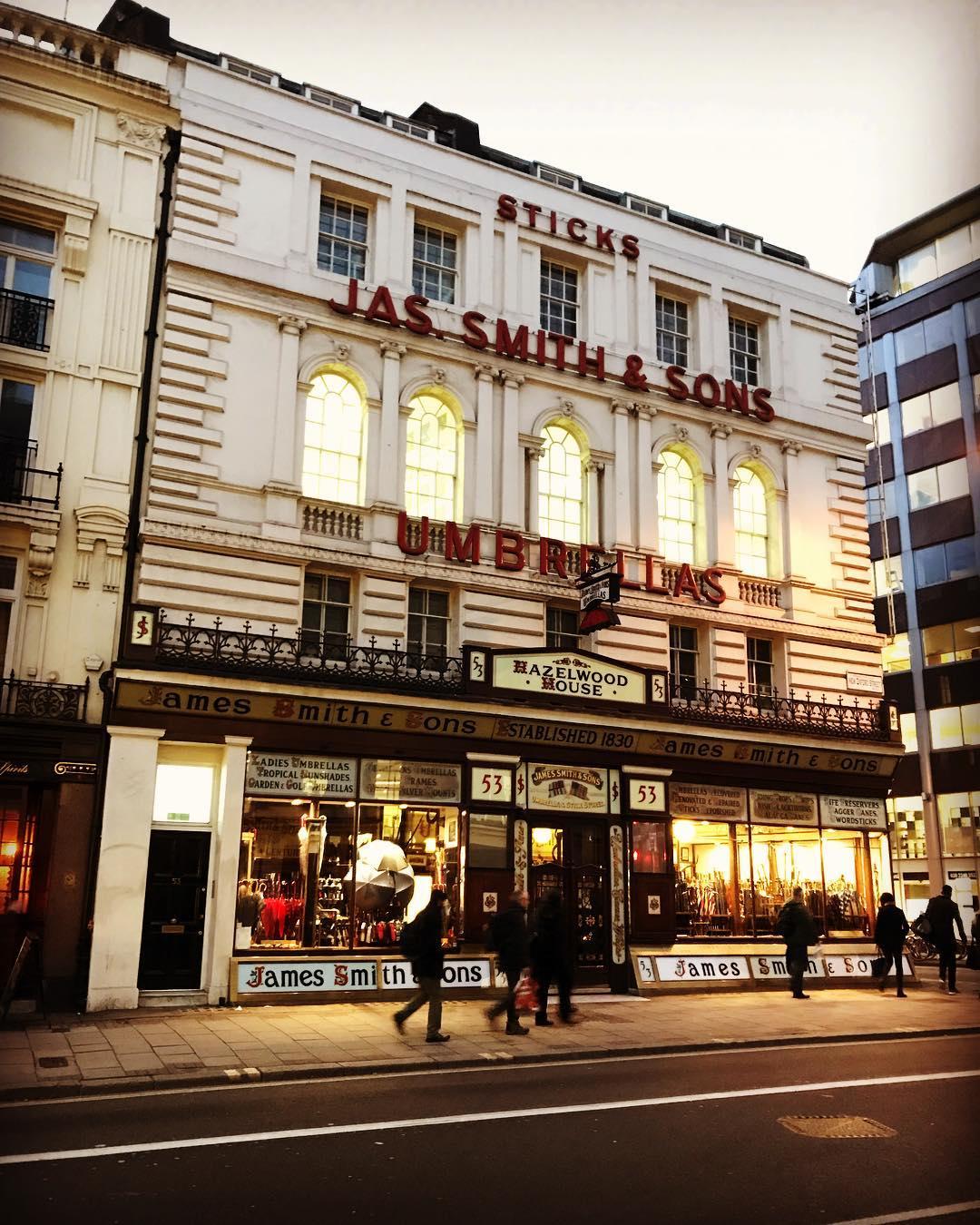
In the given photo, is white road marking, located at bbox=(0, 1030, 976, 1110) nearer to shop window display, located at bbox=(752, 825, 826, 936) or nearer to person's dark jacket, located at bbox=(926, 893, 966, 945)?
person's dark jacket, located at bbox=(926, 893, 966, 945)

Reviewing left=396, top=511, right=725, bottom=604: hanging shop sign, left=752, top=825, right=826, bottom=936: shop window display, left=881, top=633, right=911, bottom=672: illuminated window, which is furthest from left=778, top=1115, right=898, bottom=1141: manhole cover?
left=881, top=633, right=911, bottom=672: illuminated window

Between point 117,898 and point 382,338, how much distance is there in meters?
12.0

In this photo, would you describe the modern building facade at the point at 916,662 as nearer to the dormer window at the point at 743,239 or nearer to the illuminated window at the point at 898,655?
the illuminated window at the point at 898,655

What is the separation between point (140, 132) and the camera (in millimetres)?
20250

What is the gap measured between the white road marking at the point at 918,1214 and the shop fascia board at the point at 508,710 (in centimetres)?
1302

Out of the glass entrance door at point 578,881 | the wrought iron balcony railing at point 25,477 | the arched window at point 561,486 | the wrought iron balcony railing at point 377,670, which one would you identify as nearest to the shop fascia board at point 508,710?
the wrought iron balcony railing at point 377,670

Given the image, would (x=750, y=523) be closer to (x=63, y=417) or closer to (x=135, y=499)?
(x=135, y=499)

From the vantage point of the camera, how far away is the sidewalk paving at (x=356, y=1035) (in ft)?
38.0

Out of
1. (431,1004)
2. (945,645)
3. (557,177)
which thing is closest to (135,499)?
A: (431,1004)

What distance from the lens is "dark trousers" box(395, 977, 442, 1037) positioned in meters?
13.9

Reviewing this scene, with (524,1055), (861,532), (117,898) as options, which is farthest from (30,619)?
(861,532)

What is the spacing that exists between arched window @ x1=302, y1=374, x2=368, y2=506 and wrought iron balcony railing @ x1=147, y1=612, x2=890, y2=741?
305cm

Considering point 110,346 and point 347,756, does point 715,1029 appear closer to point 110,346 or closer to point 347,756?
point 347,756

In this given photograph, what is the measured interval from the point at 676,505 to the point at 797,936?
10.2 m
